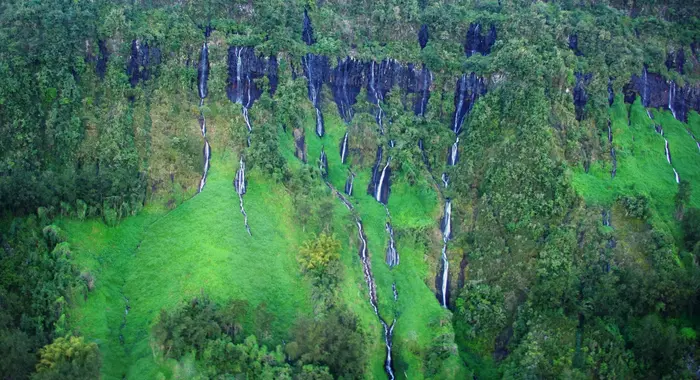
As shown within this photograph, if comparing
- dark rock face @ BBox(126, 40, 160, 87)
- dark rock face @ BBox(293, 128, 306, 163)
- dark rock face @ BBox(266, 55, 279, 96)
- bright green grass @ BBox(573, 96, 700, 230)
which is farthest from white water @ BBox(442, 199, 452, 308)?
dark rock face @ BBox(126, 40, 160, 87)

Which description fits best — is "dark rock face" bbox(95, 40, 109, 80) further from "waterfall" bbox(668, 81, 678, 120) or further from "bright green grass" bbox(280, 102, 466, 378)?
"waterfall" bbox(668, 81, 678, 120)

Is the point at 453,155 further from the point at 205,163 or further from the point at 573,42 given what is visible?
the point at 205,163

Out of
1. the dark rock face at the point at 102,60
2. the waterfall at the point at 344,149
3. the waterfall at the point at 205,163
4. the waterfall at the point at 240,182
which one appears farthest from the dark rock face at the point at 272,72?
the dark rock face at the point at 102,60

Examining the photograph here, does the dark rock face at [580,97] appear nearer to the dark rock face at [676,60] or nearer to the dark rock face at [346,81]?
the dark rock face at [676,60]

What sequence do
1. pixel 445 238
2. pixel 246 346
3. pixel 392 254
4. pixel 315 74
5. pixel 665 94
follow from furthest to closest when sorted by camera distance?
pixel 665 94, pixel 315 74, pixel 445 238, pixel 392 254, pixel 246 346

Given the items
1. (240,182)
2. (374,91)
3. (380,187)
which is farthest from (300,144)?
(374,91)

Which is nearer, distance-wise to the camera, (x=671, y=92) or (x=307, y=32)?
(x=671, y=92)

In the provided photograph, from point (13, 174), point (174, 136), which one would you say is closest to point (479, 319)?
point (174, 136)

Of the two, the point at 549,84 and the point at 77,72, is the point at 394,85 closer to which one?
the point at 549,84
